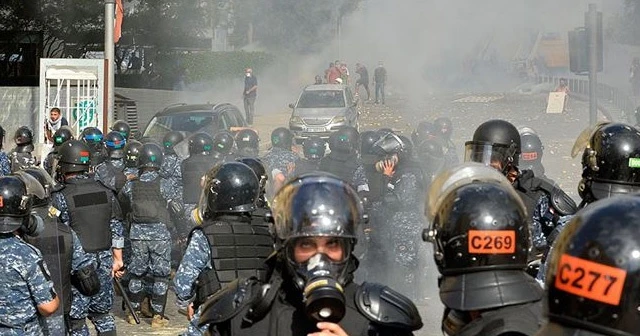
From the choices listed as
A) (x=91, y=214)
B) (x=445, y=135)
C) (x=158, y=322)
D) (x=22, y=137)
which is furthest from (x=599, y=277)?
(x=22, y=137)

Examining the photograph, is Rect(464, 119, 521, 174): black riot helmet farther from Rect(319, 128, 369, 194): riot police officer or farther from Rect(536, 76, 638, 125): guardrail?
Rect(536, 76, 638, 125): guardrail

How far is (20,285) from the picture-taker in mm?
6141

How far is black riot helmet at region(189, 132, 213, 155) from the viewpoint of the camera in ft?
43.4

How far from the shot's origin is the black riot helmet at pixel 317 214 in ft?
11.6

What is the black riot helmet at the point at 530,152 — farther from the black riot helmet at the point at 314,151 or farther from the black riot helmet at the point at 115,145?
the black riot helmet at the point at 115,145

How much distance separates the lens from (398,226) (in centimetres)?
1266

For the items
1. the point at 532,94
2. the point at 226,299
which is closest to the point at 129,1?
the point at 532,94

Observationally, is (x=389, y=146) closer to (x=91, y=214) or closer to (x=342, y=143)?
(x=342, y=143)

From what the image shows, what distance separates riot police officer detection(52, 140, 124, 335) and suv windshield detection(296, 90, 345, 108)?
64.9 feet

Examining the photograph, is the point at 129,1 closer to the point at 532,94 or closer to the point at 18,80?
the point at 18,80

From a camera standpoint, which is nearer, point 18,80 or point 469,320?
point 469,320

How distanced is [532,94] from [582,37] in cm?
2953

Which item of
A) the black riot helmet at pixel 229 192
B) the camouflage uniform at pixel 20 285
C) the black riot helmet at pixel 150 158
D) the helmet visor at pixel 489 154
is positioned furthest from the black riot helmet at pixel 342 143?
the camouflage uniform at pixel 20 285

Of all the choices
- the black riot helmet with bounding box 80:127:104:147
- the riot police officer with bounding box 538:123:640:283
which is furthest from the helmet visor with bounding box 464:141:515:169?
the black riot helmet with bounding box 80:127:104:147
